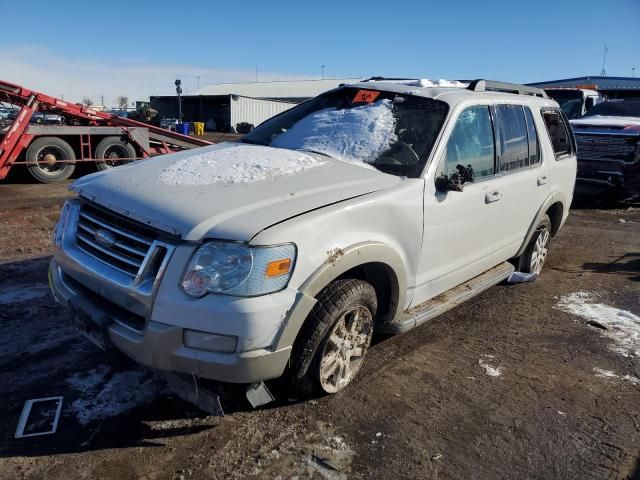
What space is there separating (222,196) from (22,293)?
9.30 ft

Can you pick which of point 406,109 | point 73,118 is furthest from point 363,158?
point 73,118

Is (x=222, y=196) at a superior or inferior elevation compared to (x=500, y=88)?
inferior

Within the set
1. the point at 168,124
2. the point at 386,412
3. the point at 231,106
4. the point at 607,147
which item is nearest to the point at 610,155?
the point at 607,147

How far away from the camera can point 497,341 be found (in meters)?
4.24

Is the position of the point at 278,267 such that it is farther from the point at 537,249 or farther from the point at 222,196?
the point at 537,249

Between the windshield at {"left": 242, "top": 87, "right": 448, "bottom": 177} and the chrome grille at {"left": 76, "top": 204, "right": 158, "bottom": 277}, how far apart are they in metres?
1.49

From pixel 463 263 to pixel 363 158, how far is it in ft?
3.76

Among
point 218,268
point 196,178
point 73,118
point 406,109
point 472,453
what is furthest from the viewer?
point 73,118

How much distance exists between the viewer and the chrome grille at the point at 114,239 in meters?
2.67

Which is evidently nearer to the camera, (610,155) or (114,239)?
A: (114,239)

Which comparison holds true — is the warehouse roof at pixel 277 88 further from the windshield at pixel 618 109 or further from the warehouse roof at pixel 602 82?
the windshield at pixel 618 109

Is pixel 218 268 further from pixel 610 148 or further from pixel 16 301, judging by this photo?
pixel 610 148

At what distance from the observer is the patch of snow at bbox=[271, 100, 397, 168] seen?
3672 mm

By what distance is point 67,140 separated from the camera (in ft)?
36.4
